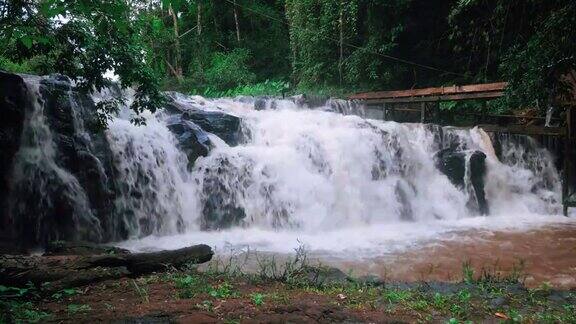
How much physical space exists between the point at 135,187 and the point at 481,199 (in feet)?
32.3

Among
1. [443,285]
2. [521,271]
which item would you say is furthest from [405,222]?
[443,285]

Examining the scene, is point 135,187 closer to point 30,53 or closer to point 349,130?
point 30,53

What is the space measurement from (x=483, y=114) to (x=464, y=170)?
13.1 ft

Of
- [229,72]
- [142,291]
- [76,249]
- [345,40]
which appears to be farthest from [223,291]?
[229,72]

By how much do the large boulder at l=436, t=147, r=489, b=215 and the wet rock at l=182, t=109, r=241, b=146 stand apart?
6260 millimetres

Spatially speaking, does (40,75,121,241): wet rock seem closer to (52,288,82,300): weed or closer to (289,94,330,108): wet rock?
(52,288,82,300): weed

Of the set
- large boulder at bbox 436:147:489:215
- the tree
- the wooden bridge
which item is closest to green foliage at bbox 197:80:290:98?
the wooden bridge

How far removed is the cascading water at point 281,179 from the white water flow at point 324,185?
0.03m

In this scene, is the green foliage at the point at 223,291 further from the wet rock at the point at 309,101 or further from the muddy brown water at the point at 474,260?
the wet rock at the point at 309,101

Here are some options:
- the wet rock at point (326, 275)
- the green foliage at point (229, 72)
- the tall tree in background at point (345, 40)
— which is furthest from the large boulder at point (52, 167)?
the green foliage at point (229, 72)

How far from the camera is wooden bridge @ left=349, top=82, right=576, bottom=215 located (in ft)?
41.5

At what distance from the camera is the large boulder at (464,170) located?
1320 centimetres

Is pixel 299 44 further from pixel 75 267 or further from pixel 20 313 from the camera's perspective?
pixel 20 313

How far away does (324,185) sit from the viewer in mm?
11570
